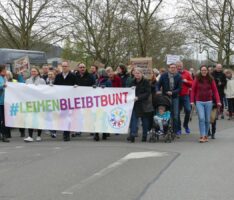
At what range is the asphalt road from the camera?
22.8ft

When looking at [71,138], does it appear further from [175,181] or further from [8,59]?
[8,59]

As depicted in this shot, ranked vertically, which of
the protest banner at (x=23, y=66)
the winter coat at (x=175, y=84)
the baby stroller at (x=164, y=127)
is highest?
the protest banner at (x=23, y=66)

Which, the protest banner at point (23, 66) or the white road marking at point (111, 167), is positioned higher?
the protest banner at point (23, 66)

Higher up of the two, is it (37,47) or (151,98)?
(37,47)

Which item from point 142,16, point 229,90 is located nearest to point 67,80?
point 229,90

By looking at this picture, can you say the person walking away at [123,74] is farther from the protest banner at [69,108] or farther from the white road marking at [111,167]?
the white road marking at [111,167]

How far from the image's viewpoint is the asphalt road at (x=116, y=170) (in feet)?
22.8

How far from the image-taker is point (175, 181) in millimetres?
7715

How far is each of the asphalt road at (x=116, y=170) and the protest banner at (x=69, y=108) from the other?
0.49 meters

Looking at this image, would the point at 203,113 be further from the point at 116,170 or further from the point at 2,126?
the point at 2,126

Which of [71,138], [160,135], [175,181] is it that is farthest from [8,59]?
[175,181]

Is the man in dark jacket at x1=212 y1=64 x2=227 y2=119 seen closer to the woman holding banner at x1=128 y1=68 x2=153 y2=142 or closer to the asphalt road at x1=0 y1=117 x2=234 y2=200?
the asphalt road at x1=0 y1=117 x2=234 y2=200

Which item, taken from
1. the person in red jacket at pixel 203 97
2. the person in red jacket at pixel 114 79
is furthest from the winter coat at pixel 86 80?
the person in red jacket at pixel 203 97

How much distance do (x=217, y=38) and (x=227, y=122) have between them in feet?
78.8
